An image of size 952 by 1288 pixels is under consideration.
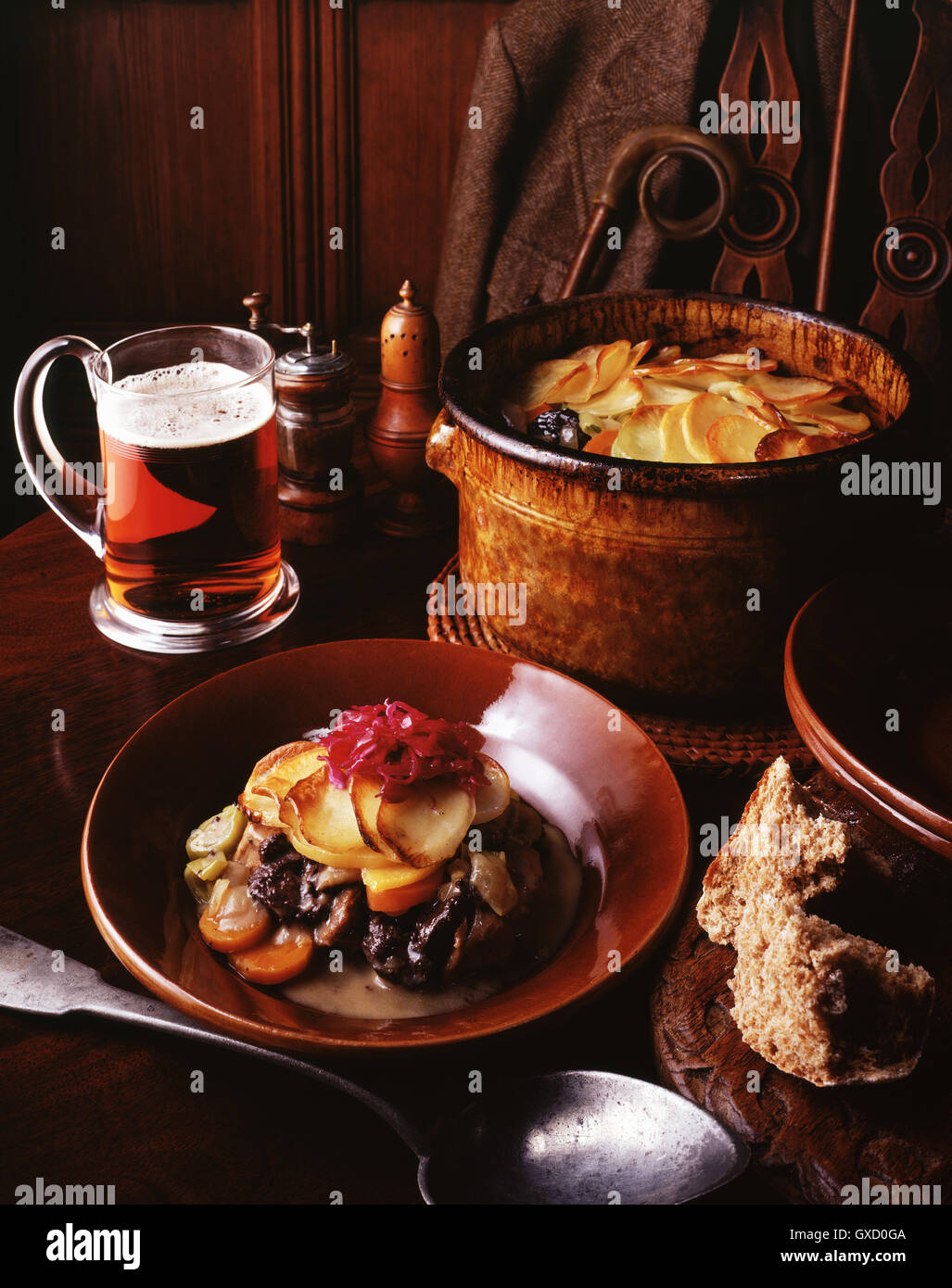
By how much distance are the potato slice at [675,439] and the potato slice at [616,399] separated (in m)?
0.12

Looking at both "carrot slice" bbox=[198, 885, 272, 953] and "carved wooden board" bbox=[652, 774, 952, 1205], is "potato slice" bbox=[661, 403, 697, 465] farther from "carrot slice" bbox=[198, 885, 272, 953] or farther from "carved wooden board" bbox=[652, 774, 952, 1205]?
"carrot slice" bbox=[198, 885, 272, 953]

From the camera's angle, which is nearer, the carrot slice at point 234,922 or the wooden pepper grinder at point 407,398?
the carrot slice at point 234,922

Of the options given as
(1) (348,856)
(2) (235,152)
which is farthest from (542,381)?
(2) (235,152)

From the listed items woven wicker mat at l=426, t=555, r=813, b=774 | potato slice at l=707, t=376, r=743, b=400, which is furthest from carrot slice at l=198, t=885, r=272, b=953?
potato slice at l=707, t=376, r=743, b=400

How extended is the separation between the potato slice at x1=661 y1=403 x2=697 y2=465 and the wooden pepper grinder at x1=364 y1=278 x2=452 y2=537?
0.46 m

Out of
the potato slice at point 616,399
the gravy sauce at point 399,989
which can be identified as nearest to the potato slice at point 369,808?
the gravy sauce at point 399,989

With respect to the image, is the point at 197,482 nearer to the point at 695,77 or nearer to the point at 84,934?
the point at 84,934

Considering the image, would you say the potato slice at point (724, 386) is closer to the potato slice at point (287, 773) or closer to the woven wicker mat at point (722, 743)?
the woven wicker mat at point (722, 743)

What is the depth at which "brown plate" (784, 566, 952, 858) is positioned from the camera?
39.4 inches

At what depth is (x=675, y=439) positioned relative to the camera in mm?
1487

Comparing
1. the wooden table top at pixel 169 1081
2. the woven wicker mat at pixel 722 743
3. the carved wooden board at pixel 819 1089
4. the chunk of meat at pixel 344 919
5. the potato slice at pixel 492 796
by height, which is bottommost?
the wooden table top at pixel 169 1081

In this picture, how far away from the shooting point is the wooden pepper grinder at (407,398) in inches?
71.1
